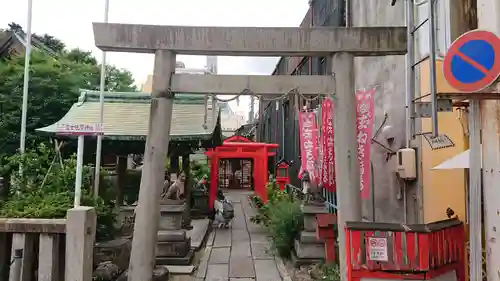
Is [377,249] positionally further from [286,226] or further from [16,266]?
[286,226]

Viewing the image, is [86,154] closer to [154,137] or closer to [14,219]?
[154,137]

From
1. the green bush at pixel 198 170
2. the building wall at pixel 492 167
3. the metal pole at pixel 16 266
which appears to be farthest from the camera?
the green bush at pixel 198 170

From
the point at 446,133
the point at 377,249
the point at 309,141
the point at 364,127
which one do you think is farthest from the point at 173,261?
the point at 446,133

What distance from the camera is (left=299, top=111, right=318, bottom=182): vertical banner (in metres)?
9.34

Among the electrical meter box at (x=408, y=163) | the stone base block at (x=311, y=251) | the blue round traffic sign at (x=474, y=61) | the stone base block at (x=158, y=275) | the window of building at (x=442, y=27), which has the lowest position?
the stone base block at (x=158, y=275)

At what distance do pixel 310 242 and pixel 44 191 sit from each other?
5.56 metres

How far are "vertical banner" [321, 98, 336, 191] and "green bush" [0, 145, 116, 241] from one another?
4.66 metres

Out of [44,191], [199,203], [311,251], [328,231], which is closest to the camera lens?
[44,191]

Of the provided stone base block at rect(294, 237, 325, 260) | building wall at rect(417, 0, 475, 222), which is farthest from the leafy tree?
building wall at rect(417, 0, 475, 222)

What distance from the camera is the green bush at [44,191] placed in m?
5.82

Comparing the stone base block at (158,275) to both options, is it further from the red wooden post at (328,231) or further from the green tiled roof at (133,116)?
the green tiled roof at (133,116)

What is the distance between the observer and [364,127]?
24.1 ft

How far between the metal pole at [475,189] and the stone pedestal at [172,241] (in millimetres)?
6793

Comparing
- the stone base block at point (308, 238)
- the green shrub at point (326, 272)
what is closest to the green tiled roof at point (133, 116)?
the stone base block at point (308, 238)
